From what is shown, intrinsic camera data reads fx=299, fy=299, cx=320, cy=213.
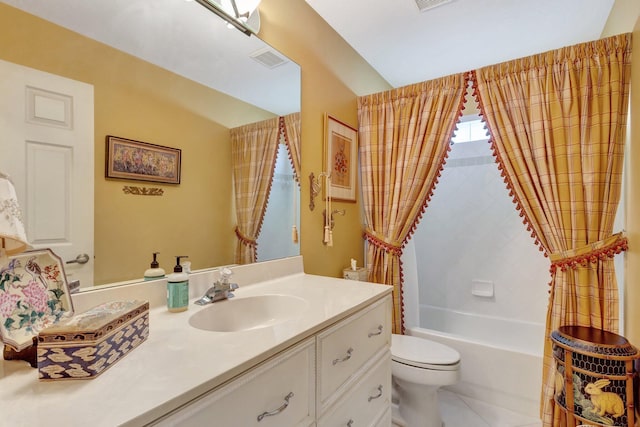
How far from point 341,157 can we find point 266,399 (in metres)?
1.65

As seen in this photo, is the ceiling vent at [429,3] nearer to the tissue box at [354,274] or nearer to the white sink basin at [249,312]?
the tissue box at [354,274]

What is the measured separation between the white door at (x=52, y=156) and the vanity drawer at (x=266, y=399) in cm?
58

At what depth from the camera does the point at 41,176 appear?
773 millimetres

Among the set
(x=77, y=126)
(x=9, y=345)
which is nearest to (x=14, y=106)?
(x=77, y=126)

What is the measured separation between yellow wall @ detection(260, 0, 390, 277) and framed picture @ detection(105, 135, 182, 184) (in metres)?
0.78

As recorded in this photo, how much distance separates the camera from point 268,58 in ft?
4.92

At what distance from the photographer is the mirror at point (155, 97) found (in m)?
0.82

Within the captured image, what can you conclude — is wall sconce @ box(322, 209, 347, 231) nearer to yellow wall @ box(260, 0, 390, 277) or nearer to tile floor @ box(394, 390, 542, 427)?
yellow wall @ box(260, 0, 390, 277)

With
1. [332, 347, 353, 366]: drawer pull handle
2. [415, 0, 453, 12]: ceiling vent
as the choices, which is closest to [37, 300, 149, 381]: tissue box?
[332, 347, 353, 366]: drawer pull handle

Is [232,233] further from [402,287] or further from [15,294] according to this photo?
[402,287]

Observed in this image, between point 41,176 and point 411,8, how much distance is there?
1984 mm

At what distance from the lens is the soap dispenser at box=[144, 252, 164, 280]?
0.99m

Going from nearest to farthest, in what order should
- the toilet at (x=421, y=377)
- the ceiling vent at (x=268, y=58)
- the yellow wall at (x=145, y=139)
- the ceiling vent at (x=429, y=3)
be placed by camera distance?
the yellow wall at (x=145, y=139) < the ceiling vent at (x=268, y=58) < the toilet at (x=421, y=377) < the ceiling vent at (x=429, y=3)

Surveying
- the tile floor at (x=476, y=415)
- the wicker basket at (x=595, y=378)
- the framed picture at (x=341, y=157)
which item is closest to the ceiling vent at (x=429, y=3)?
the framed picture at (x=341, y=157)
